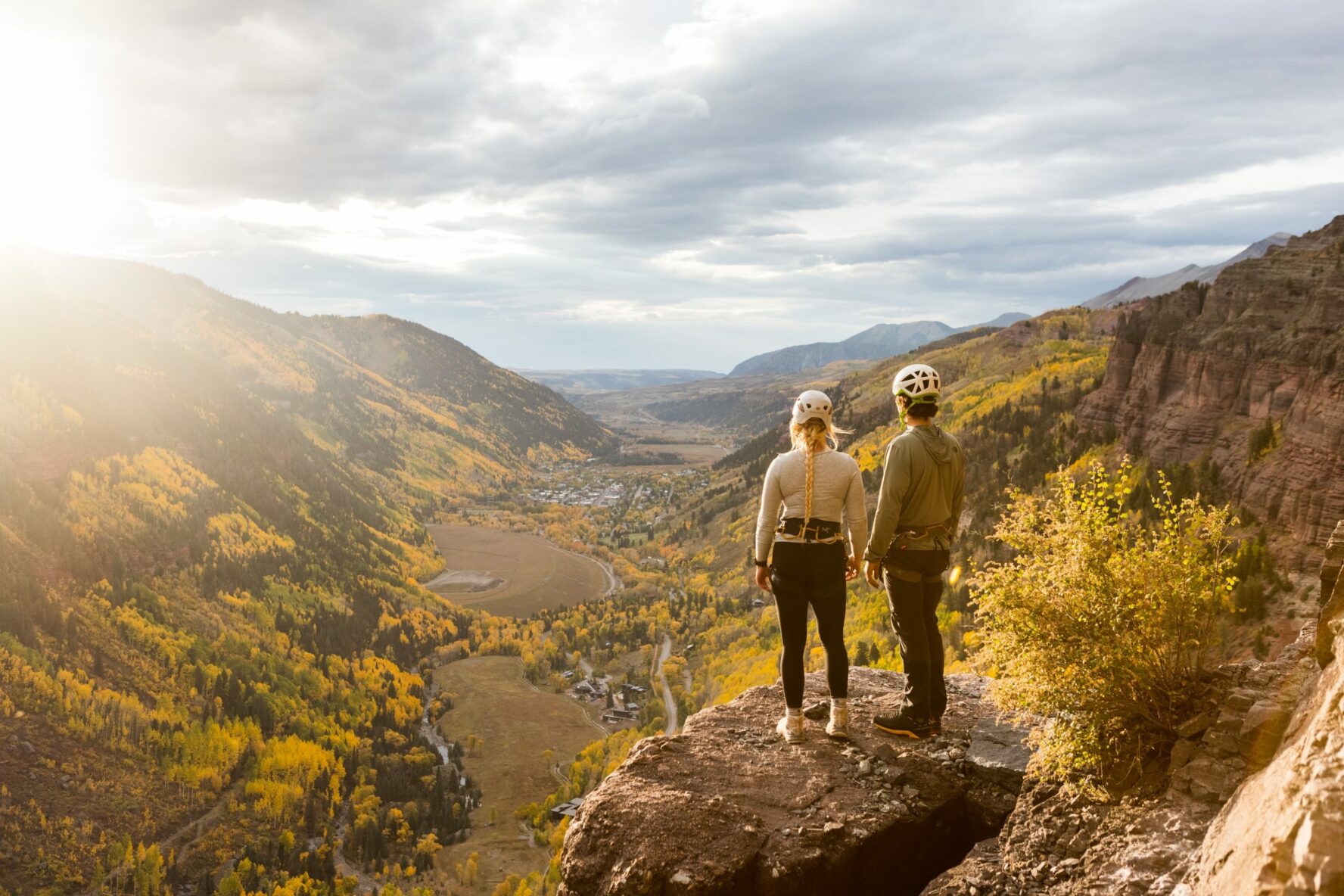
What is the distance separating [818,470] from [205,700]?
11476 centimetres

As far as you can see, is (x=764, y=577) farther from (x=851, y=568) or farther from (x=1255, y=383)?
(x=1255, y=383)

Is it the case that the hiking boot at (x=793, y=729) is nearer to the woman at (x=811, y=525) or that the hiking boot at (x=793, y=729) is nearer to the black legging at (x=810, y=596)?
the black legging at (x=810, y=596)

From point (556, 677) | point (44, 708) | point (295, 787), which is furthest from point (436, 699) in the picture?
point (44, 708)

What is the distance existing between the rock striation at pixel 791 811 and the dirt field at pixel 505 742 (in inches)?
2886

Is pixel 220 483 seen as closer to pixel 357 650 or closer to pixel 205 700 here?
pixel 357 650

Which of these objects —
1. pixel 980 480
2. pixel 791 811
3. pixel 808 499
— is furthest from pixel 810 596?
pixel 980 480

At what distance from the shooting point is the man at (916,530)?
916cm

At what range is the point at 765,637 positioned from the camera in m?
97.6

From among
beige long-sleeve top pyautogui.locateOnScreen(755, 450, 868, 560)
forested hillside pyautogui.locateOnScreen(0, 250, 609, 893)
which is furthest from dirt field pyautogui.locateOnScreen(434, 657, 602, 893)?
beige long-sleeve top pyautogui.locateOnScreen(755, 450, 868, 560)

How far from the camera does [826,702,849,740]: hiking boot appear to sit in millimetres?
9656

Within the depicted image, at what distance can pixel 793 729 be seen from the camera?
9.77 metres

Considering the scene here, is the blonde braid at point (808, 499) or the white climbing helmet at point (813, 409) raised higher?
the white climbing helmet at point (813, 409)

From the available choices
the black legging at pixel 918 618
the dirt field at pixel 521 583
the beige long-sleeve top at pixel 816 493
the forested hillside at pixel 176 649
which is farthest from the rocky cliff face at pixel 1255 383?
the dirt field at pixel 521 583

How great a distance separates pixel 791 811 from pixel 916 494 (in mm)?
4316
